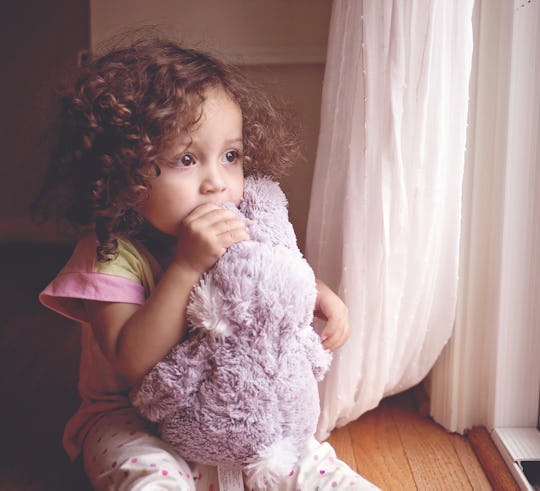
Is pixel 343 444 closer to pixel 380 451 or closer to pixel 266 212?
pixel 380 451

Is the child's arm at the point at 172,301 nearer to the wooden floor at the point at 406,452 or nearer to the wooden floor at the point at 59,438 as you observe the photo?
the wooden floor at the point at 59,438

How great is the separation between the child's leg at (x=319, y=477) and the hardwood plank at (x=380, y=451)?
6.5 inches

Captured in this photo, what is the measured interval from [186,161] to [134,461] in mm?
395

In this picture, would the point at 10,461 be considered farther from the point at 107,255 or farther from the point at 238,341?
the point at 238,341

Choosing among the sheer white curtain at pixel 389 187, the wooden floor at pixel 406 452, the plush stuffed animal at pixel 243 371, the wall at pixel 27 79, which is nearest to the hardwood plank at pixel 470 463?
the wooden floor at pixel 406 452

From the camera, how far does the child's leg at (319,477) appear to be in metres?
0.90

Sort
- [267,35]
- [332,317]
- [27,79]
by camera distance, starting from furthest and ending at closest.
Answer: [27,79]
[267,35]
[332,317]

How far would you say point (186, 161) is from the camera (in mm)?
893

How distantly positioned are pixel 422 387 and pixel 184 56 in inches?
30.8

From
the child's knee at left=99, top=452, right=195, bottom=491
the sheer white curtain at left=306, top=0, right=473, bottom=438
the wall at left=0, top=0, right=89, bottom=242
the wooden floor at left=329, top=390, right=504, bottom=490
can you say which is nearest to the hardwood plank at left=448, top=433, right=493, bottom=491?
the wooden floor at left=329, top=390, right=504, bottom=490

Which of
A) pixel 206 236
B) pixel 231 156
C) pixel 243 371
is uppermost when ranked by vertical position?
pixel 231 156

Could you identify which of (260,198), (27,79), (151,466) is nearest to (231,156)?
(260,198)

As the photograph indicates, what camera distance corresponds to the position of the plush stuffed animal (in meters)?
0.80

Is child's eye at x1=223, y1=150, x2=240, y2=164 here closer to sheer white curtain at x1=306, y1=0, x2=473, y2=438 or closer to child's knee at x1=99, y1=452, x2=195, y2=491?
sheer white curtain at x1=306, y1=0, x2=473, y2=438
